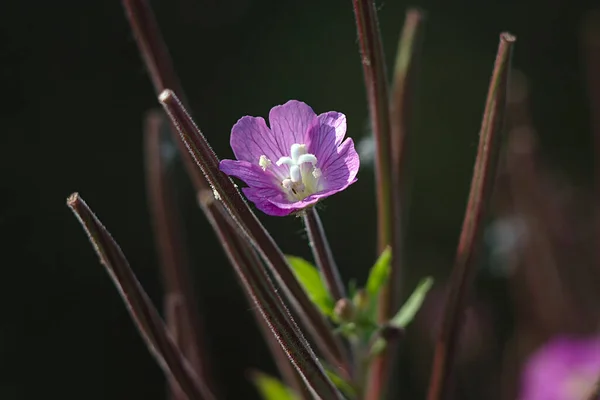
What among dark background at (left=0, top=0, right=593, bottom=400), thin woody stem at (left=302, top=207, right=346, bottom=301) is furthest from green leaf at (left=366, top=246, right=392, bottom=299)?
dark background at (left=0, top=0, right=593, bottom=400)

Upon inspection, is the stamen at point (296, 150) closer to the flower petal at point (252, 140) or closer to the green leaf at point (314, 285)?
the flower petal at point (252, 140)

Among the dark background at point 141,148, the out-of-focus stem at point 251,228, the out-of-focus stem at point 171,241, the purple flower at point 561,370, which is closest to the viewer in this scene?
the out-of-focus stem at point 251,228

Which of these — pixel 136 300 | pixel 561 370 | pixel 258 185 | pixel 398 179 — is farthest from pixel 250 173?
pixel 561 370

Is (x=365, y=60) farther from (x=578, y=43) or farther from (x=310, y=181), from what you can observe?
(x=578, y=43)

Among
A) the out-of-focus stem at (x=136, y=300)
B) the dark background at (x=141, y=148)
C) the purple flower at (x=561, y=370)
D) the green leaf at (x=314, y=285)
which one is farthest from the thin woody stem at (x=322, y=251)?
the dark background at (x=141, y=148)

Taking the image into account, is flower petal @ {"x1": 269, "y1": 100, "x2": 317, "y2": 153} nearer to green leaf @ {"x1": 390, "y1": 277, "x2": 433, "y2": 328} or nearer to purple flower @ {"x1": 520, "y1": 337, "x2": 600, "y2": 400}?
green leaf @ {"x1": 390, "y1": 277, "x2": 433, "y2": 328}

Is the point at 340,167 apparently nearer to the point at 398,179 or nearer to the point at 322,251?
the point at 322,251
